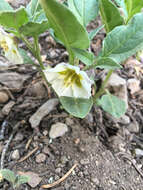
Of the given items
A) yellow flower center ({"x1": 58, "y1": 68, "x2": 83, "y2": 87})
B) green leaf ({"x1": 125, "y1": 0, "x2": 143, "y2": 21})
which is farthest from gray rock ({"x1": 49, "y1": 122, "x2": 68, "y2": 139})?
green leaf ({"x1": 125, "y1": 0, "x2": 143, "y2": 21})

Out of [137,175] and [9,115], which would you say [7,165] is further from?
[137,175]

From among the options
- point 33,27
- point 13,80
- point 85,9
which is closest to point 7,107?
point 13,80

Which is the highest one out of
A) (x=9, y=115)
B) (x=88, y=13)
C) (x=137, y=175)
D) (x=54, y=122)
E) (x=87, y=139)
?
(x=88, y=13)

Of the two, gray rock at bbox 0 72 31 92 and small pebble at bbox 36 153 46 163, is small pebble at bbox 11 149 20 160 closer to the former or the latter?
small pebble at bbox 36 153 46 163

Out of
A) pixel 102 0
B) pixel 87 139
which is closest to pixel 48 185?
pixel 87 139

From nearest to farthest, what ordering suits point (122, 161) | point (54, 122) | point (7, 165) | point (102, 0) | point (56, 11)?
point (56, 11) < point (102, 0) < point (7, 165) < point (122, 161) < point (54, 122)

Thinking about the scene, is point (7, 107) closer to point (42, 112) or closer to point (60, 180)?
point (42, 112)
